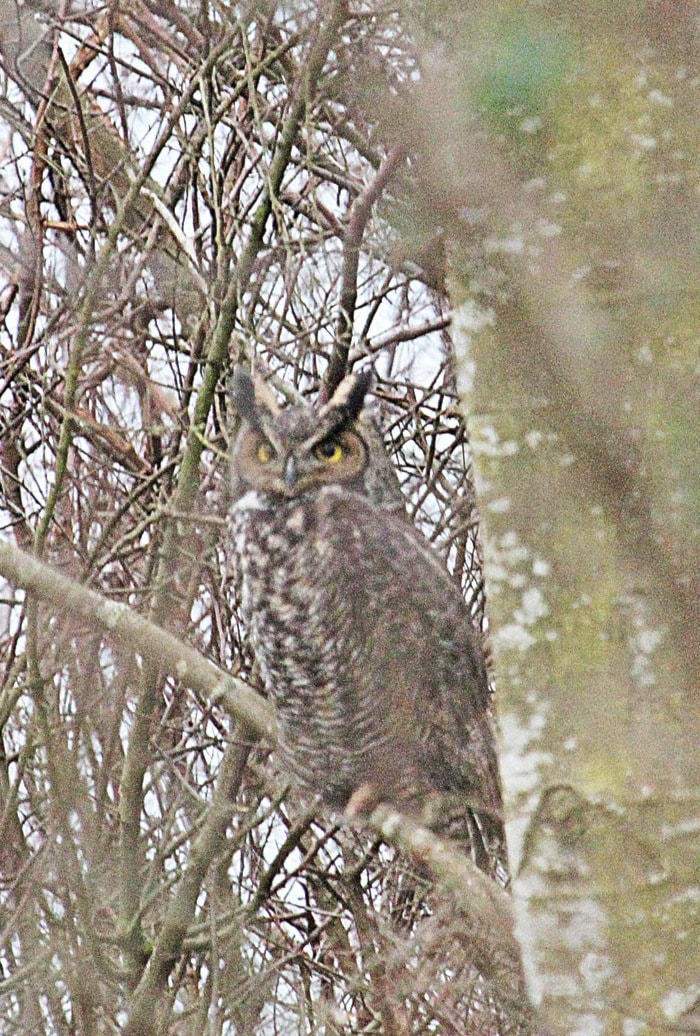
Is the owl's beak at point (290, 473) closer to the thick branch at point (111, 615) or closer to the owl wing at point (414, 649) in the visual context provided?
the owl wing at point (414, 649)

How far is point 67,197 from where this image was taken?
13.1 feet

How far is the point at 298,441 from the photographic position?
3.39 m

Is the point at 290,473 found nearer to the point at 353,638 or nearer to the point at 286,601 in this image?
the point at 286,601

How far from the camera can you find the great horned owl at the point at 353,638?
3.29 metres

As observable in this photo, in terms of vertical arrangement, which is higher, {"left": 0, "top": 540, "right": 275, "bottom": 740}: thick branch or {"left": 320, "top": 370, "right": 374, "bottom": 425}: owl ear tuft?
{"left": 320, "top": 370, "right": 374, "bottom": 425}: owl ear tuft

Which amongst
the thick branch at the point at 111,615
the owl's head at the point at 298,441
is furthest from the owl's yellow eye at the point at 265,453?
the thick branch at the point at 111,615

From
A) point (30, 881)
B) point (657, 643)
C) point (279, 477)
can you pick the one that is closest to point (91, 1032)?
point (30, 881)

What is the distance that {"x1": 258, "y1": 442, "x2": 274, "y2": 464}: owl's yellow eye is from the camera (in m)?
3.41

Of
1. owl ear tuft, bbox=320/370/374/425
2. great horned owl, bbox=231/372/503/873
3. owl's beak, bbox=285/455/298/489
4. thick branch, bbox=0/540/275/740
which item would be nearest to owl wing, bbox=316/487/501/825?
great horned owl, bbox=231/372/503/873

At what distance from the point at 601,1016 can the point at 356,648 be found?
1907mm

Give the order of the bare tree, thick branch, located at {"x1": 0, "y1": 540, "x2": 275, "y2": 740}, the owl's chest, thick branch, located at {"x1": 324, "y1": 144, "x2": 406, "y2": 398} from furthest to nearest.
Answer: the owl's chest, thick branch, located at {"x1": 324, "y1": 144, "x2": 406, "y2": 398}, thick branch, located at {"x1": 0, "y1": 540, "x2": 275, "y2": 740}, the bare tree

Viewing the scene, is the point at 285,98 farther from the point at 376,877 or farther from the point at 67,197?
the point at 376,877

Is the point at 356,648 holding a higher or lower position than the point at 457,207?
higher

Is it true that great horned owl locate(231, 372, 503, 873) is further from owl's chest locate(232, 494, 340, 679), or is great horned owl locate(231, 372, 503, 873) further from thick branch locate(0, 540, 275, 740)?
thick branch locate(0, 540, 275, 740)
